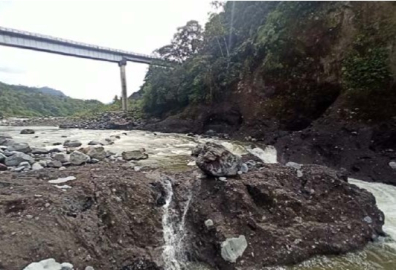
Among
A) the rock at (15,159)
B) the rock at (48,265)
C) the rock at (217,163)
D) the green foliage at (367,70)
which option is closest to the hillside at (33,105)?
the rock at (15,159)

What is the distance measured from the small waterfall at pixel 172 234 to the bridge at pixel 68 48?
30.3m

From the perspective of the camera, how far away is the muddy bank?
16.4 feet

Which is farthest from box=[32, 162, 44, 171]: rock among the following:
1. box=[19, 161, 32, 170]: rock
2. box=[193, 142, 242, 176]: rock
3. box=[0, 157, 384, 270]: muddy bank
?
box=[193, 142, 242, 176]: rock

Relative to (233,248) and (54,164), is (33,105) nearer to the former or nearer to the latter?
(54,164)

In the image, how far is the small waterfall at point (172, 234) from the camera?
5.60m

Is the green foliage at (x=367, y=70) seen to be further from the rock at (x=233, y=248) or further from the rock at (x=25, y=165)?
the rock at (x=25, y=165)

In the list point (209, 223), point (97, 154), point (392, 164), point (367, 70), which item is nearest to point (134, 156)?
point (97, 154)

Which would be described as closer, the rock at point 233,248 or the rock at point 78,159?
the rock at point 233,248

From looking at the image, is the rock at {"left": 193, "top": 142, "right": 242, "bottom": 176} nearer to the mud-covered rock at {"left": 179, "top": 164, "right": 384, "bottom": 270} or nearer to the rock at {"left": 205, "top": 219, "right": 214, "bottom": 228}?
the mud-covered rock at {"left": 179, "top": 164, "right": 384, "bottom": 270}

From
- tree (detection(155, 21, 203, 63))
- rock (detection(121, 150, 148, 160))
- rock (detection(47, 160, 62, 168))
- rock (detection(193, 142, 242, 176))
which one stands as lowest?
rock (detection(121, 150, 148, 160))

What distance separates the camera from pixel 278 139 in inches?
624

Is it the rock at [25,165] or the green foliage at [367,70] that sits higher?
the green foliage at [367,70]

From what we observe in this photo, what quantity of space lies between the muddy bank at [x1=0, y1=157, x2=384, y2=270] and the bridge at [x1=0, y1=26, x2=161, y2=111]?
98.3 feet

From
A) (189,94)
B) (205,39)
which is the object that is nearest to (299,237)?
(189,94)
